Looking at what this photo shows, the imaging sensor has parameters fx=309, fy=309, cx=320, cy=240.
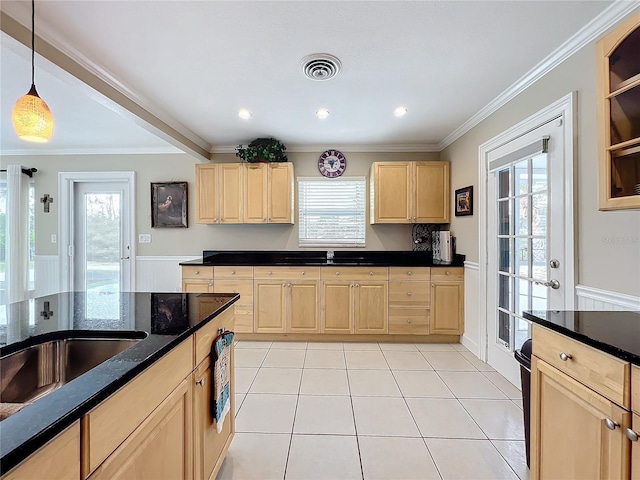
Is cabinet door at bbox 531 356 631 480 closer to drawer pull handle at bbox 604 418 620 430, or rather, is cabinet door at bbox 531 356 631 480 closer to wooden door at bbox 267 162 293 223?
drawer pull handle at bbox 604 418 620 430

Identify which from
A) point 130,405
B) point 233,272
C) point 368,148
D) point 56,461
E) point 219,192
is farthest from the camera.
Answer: point 368,148

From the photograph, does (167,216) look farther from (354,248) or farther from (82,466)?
(82,466)

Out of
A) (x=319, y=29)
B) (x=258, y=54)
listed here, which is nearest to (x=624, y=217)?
(x=319, y=29)

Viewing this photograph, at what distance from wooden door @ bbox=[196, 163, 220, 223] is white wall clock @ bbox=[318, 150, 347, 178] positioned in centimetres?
139

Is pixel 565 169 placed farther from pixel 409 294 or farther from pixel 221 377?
pixel 221 377

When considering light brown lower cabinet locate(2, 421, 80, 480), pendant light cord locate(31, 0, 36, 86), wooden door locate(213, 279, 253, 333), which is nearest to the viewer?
light brown lower cabinet locate(2, 421, 80, 480)

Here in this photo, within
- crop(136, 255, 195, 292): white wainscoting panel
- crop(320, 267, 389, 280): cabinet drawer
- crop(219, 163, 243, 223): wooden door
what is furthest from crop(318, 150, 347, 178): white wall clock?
crop(136, 255, 195, 292): white wainscoting panel

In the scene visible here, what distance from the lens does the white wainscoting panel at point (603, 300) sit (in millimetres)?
1549

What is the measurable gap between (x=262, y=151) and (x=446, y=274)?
2595 mm

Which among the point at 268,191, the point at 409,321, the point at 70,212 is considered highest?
the point at 268,191

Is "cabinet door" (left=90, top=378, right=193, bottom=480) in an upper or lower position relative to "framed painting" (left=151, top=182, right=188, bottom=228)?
lower

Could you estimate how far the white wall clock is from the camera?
411 cm

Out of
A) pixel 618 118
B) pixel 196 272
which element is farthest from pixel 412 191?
pixel 196 272

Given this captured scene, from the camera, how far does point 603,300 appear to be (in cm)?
169
